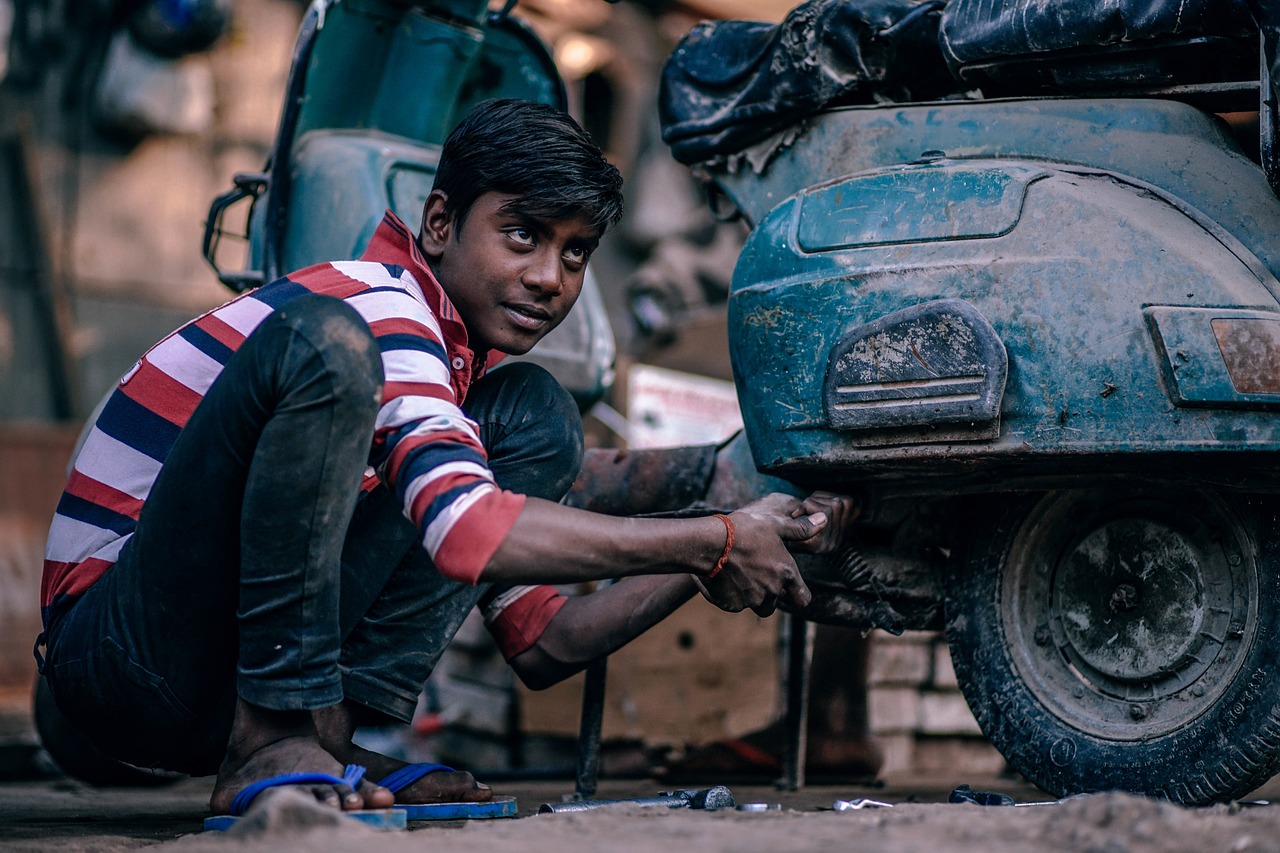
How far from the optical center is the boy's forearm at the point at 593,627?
7.47ft

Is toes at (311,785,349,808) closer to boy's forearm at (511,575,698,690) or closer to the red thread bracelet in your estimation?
the red thread bracelet

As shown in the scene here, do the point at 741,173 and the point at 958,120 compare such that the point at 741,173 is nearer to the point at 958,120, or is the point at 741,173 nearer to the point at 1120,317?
the point at 958,120

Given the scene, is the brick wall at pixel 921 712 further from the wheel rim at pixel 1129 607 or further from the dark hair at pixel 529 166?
the dark hair at pixel 529 166

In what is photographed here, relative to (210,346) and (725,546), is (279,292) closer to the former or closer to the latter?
(210,346)

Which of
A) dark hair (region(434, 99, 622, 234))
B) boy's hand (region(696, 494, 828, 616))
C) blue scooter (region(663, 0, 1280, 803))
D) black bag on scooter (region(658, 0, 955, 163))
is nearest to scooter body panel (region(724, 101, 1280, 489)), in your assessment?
blue scooter (region(663, 0, 1280, 803))

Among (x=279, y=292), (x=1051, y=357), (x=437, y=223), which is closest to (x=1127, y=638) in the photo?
(x=1051, y=357)

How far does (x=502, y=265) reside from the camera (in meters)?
2.01

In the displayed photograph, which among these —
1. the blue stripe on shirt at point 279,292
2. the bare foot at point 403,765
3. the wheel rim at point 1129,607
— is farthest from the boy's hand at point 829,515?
the blue stripe on shirt at point 279,292

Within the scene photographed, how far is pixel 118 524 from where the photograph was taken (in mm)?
1983

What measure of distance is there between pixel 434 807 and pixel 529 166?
942 mm

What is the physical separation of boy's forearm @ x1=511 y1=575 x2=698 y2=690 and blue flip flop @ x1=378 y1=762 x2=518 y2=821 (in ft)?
1.10

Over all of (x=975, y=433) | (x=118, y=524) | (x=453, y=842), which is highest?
(x=975, y=433)

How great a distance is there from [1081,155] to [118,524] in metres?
1.58

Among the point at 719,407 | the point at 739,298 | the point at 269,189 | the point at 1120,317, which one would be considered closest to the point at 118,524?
the point at 739,298
